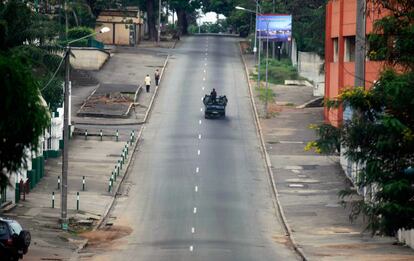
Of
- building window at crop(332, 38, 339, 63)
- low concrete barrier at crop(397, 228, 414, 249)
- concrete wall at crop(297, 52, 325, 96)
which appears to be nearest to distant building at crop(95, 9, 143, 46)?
concrete wall at crop(297, 52, 325, 96)

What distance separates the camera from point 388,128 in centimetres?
2944

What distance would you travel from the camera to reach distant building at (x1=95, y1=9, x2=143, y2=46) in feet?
406

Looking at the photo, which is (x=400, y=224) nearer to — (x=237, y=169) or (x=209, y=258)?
(x=209, y=258)

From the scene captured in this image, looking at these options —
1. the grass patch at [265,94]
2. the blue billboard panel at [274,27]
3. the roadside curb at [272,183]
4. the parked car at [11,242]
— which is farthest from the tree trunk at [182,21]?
the parked car at [11,242]

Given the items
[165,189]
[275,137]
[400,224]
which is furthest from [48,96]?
[400,224]

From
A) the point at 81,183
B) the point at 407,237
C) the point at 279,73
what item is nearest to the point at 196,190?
the point at 81,183

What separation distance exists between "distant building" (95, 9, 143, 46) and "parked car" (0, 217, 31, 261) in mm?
85695

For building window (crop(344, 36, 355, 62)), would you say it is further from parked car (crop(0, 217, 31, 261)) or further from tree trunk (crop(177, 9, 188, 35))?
tree trunk (crop(177, 9, 188, 35))

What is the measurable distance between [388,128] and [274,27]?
71.2 m

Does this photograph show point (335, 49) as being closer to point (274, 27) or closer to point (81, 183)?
point (274, 27)

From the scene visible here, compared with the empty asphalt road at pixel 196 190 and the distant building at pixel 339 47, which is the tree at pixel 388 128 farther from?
the distant building at pixel 339 47

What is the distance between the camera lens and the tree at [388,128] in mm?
29359

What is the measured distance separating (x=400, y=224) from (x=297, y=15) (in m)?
83.2

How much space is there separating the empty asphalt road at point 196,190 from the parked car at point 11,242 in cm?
470
